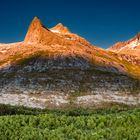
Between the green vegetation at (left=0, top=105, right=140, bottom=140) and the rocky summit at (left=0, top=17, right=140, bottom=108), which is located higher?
the rocky summit at (left=0, top=17, right=140, bottom=108)

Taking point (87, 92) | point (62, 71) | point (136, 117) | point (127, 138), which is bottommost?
point (127, 138)

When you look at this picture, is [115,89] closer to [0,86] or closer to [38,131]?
[0,86]

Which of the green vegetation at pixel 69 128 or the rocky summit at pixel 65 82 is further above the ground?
the rocky summit at pixel 65 82

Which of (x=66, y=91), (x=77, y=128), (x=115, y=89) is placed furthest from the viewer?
(x=115, y=89)

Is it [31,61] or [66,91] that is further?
[31,61]

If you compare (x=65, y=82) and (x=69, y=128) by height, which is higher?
(x=65, y=82)

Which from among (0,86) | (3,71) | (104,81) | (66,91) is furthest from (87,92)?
(3,71)

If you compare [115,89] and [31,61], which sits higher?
[31,61]

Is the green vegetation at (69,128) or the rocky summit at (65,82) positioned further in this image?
the rocky summit at (65,82)

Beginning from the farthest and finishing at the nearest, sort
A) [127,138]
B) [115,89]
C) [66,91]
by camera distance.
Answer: [115,89]
[66,91]
[127,138]

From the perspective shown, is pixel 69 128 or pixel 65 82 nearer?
pixel 69 128

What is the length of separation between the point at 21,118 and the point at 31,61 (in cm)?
16834

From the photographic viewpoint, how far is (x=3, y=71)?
6905 inches

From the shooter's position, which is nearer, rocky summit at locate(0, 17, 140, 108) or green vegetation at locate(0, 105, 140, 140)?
green vegetation at locate(0, 105, 140, 140)
